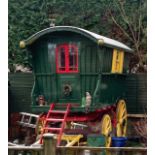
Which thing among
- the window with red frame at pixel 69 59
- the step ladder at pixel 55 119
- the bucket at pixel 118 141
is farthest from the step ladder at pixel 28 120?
the bucket at pixel 118 141

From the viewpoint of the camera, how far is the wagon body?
8031 mm

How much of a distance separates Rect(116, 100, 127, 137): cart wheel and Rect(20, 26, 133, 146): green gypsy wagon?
811 millimetres

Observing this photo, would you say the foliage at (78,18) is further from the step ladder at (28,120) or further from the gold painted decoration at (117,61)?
the gold painted decoration at (117,61)

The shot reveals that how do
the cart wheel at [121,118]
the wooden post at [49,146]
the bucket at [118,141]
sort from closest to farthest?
the wooden post at [49,146] < the bucket at [118,141] < the cart wheel at [121,118]

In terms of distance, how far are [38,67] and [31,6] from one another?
148 inches

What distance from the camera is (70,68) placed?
8.21 meters

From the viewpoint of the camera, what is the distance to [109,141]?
27.7 ft

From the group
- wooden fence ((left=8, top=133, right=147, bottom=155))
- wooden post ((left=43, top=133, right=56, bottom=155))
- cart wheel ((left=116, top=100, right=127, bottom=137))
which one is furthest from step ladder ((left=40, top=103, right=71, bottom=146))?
wooden post ((left=43, top=133, right=56, bottom=155))

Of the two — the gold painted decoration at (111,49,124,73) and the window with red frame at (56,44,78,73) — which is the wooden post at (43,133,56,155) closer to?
the window with red frame at (56,44,78,73)

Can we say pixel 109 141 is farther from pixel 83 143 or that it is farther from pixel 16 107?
pixel 16 107

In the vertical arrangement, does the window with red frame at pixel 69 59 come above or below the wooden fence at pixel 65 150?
above

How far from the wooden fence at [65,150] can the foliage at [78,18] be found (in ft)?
22.6

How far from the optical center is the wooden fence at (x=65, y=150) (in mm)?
4578
